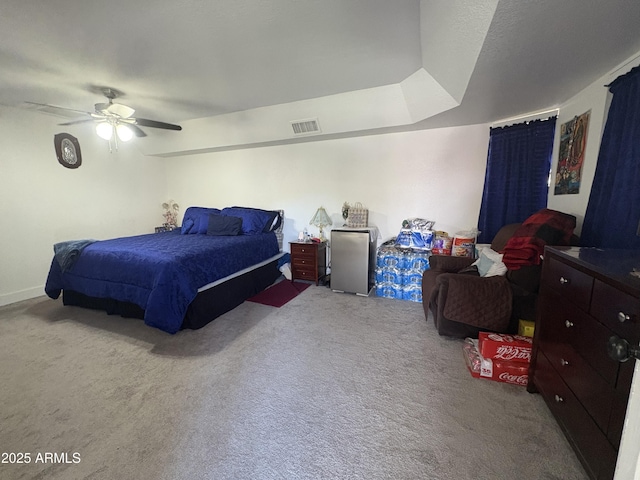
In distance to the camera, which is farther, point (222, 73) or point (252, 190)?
point (252, 190)

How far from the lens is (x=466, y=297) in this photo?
1924 millimetres

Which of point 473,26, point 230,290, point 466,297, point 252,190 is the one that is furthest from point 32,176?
point 466,297

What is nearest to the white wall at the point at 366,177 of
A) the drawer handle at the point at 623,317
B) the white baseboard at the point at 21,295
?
the drawer handle at the point at 623,317

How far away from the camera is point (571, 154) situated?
2.17 m

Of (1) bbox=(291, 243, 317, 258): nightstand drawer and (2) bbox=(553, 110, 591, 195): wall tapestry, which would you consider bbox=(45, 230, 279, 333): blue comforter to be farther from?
(2) bbox=(553, 110, 591, 195): wall tapestry

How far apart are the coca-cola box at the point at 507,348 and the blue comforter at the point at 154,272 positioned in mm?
2443

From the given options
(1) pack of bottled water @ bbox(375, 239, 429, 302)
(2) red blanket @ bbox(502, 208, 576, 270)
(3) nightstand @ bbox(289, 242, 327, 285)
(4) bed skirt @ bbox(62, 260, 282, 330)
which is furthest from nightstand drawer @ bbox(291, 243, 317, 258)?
(2) red blanket @ bbox(502, 208, 576, 270)

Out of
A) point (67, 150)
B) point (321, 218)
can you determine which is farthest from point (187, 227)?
point (321, 218)

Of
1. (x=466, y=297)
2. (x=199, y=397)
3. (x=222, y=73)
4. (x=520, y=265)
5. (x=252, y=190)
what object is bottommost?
(x=199, y=397)

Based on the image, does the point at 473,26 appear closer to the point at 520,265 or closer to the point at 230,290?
the point at 520,265

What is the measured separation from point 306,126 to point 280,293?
2.29m

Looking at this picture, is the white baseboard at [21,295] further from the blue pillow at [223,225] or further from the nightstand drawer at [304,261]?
the nightstand drawer at [304,261]

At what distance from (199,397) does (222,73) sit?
2.79 metres

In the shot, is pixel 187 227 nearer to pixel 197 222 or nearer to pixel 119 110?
pixel 197 222
